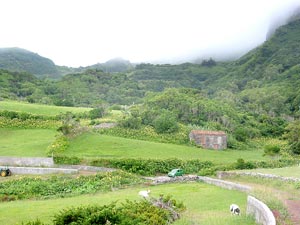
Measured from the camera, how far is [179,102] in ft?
269

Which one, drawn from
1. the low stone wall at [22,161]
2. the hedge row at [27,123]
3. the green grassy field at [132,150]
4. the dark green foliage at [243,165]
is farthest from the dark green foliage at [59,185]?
the hedge row at [27,123]

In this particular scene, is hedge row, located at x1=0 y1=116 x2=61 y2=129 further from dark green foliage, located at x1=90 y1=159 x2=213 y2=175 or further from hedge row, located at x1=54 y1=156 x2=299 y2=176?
dark green foliage, located at x1=90 y1=159 x2=213 y2=175

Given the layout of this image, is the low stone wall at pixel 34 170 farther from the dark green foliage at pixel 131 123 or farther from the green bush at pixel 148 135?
the dark green foliage at pixel 131 123

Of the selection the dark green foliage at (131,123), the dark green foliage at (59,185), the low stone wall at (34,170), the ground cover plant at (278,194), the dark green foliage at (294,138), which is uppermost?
the ground cover plant at (278,194)

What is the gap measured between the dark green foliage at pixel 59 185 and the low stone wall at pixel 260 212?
1573 cm

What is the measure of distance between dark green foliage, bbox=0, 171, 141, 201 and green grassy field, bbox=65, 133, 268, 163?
11.1m

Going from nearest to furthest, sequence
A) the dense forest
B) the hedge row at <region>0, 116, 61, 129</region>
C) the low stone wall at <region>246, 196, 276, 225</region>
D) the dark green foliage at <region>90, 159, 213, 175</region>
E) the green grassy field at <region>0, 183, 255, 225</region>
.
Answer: the low stone wall at <region>246, 196, 276, 225</region>
the green grassy field at <region>0, 183, 255, 225</region>
the dark green foliage at <region>90, 159, 213, 175</region>
the hedge row at <region>0, 116, 61, 129</region>
the dense forest

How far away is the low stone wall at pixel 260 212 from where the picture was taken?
13303 mm

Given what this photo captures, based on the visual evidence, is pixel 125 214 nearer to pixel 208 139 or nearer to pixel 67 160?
pixel 67 160

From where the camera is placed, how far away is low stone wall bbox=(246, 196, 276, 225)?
43.6 feet

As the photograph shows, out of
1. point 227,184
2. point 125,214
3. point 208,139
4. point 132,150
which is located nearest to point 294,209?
point 125,214

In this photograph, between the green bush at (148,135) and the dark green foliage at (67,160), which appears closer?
the dark green foliage at (67,160)

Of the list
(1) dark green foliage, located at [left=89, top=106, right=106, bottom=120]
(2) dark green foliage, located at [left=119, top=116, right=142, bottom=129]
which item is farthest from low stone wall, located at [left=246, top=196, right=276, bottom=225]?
(1) dark green foliage, located at [left=89, top=106, right=106, bottom=120]

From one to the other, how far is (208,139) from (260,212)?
43599 mm
